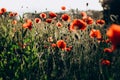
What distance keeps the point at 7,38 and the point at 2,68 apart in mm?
849

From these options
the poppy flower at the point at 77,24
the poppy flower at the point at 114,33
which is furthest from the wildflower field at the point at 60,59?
the poppy flower at the point at 114,33

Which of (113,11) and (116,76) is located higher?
(116,76)

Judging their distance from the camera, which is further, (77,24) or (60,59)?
(60,59)

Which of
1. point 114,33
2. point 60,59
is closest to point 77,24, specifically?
point 60,59

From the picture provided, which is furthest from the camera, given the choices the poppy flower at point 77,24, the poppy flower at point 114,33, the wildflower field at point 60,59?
the wildflower field at point 60,59

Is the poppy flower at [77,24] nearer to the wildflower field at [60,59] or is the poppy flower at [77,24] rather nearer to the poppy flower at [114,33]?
the wildflower field at [60,59]

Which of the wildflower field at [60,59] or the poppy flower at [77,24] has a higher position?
Answer: the poppy flower at [77,24]

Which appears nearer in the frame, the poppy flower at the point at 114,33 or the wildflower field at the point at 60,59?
the poppy flower at the point at 114,33

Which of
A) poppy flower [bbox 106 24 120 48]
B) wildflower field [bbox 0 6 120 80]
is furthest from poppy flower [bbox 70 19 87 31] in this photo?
poppy flower [bbox 106 24 120 48]

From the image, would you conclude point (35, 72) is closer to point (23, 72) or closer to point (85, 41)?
point (23, 72)

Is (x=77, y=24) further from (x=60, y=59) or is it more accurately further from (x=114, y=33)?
(x=114, y=33)

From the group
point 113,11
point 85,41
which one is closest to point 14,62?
point 85,41

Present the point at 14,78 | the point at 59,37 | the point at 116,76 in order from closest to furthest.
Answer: the point at 116,76 → the point at 14,78 → the point at 59,37

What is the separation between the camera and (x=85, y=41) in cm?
437
